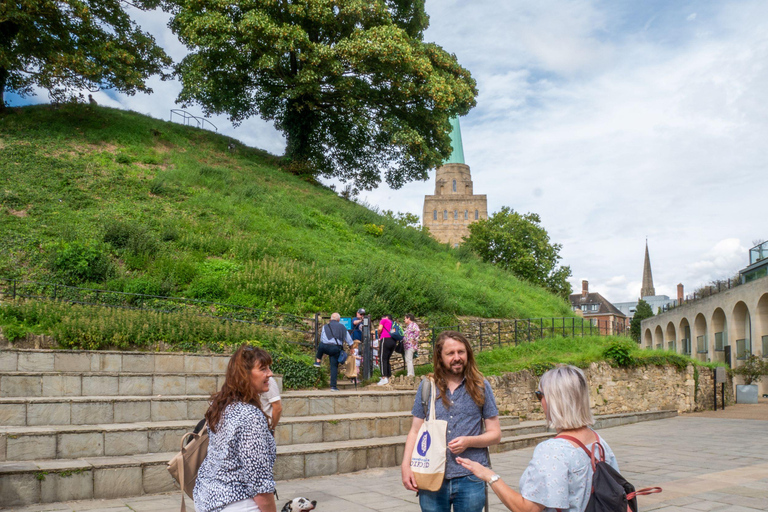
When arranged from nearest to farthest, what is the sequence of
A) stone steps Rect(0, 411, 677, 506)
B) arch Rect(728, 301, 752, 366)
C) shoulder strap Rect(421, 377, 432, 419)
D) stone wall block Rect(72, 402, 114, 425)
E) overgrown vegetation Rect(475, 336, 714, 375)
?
shoulder strap Rect(421, 377, 432, 419), stone steps Rect(0, 411, 677, 506), stone wall block Rect(72, 402, 114, 425), overgrown vegetation Rect(475, 336, 714, 375), arch Rect(728, 301, 752, 366)

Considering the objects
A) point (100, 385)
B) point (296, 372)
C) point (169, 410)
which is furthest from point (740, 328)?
point (100, 385)

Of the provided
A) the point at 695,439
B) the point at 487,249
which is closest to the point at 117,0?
the point at 695,439

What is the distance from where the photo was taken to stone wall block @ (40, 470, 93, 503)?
6.12 metres

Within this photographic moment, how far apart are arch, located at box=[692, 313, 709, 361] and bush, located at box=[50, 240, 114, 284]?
146 feet

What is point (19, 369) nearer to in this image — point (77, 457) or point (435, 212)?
point (77, 457)

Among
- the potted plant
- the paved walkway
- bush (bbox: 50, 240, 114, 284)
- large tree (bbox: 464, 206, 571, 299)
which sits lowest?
the potted plant

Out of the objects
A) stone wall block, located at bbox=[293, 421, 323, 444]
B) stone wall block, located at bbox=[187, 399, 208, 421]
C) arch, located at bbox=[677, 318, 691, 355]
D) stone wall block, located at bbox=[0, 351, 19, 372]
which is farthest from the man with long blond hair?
arch, located at bbox=[677, 318, 691, 355]

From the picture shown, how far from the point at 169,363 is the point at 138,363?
0.52 meters

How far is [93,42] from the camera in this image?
24.5 metres

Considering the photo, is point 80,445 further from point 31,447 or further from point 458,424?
point 458,424

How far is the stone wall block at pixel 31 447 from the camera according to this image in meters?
6.55

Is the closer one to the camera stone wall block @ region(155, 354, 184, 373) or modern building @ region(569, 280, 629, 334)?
stone wall block @ region(155, 354, 184, 373)

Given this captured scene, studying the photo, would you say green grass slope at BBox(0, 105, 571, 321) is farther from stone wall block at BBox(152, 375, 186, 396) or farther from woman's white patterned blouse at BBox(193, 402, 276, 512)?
woman's white patterned blouse at BBox(193, 402, 276, 512)

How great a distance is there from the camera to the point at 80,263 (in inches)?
568
